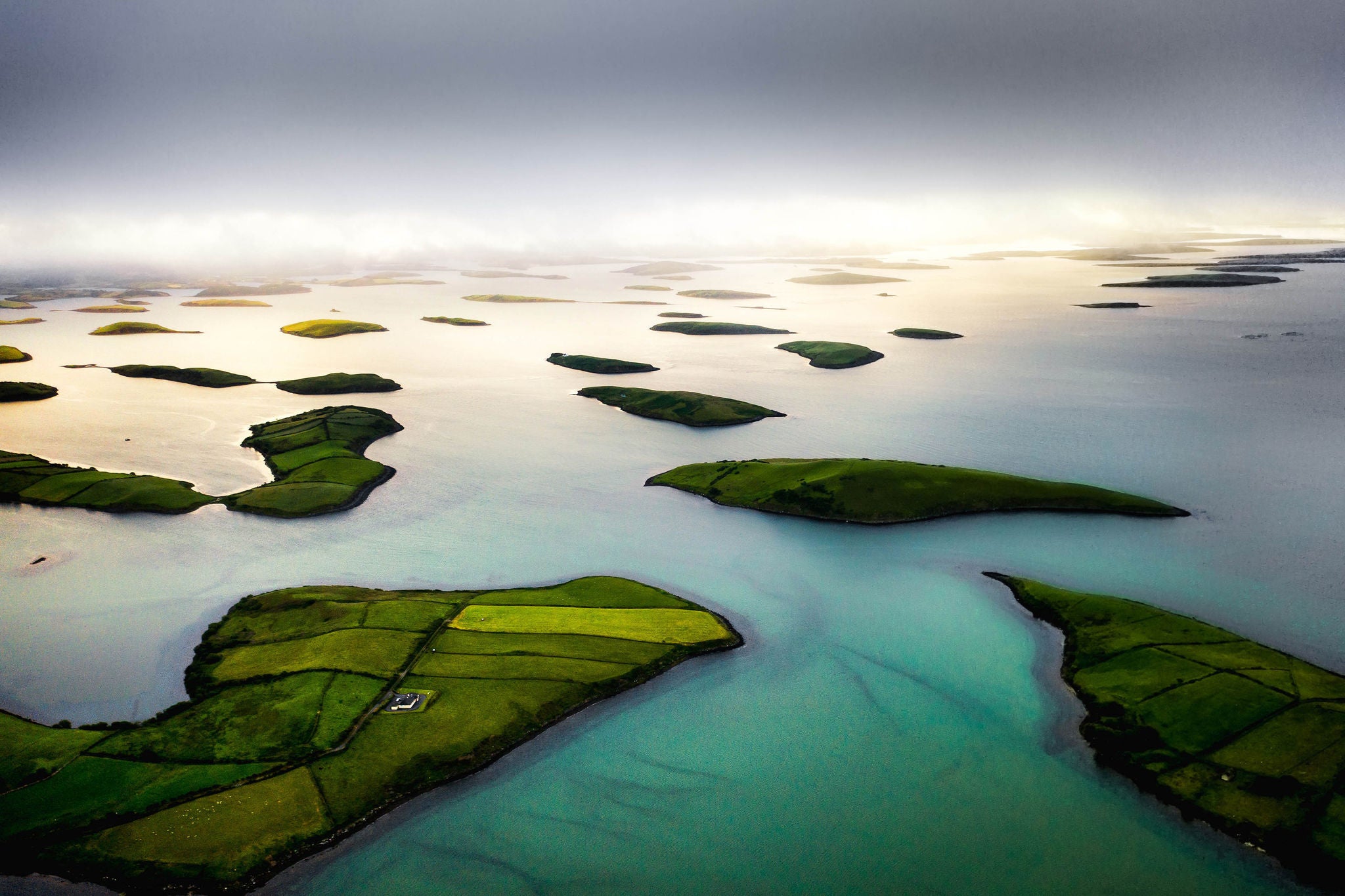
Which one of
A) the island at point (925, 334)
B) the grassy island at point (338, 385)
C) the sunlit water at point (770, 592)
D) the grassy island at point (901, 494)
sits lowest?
the sunlit water at point (770, 592)

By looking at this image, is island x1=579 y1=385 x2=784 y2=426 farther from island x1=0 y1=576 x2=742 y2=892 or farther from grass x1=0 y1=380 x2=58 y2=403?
grass x1=0 y1=380 x2=58 y2=403

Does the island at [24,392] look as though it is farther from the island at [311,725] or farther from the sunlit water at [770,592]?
the island at [311,725]

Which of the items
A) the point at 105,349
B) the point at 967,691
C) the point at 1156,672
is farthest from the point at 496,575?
the point at 105,349

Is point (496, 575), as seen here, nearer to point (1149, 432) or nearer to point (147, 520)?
point (147, 520)

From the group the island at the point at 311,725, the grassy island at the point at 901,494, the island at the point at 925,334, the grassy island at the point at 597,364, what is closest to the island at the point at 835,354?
the island at the point at 925,334

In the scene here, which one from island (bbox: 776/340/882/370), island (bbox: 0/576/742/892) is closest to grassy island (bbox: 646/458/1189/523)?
island (bbox: 0/576/742/892)
